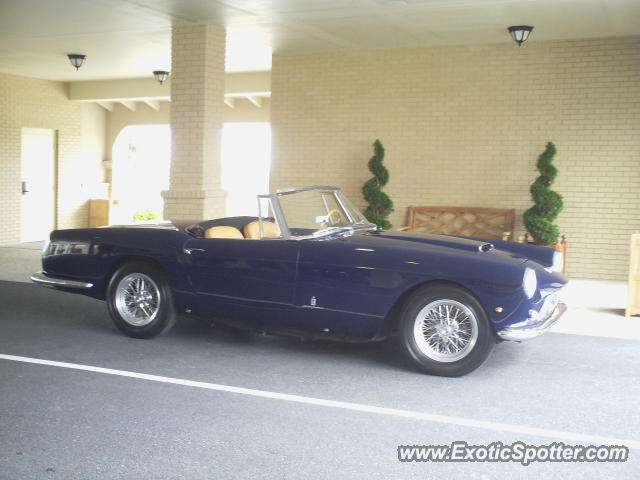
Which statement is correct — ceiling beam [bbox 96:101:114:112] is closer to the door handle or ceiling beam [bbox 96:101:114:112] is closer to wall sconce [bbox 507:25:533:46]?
wall sconce [bbox 507:25:533:46]

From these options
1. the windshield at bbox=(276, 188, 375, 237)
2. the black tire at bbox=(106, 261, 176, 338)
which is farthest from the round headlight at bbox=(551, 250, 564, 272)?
the black tire at bbox=(106, 261, 176, 338)

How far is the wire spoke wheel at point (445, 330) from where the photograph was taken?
5172 millimetres

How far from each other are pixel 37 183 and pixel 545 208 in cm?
1184

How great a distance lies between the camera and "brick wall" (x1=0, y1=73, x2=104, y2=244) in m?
15.7

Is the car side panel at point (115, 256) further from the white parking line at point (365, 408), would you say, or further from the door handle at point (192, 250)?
the white parking line at point (365, 408)

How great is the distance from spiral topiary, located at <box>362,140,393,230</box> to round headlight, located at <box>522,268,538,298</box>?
248 inches

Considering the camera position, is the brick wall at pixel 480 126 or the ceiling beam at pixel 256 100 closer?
the brick wall at pixel 480 126

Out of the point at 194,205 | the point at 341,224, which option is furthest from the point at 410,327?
the point at 194,205

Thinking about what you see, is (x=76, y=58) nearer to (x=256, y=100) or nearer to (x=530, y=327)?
(x=256, y=100)

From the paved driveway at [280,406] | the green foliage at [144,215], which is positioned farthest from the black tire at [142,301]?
the green foliage at [144,215]

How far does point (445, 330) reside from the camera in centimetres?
521

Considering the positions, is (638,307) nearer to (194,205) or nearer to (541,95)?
(541,95)

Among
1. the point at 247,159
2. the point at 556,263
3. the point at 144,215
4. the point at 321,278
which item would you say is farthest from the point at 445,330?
the point at 247,159

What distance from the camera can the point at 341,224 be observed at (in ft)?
20.0
